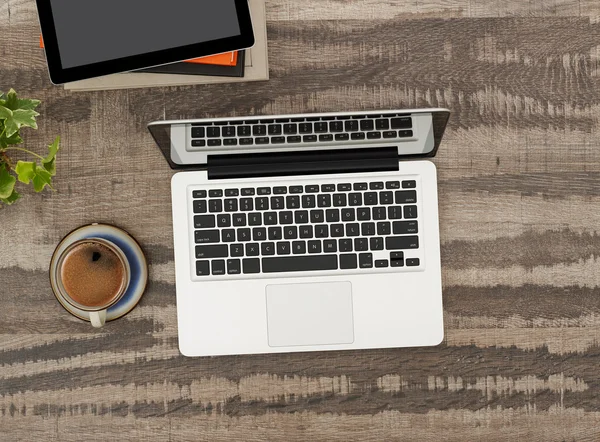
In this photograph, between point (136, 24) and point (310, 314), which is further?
point (310, 314)

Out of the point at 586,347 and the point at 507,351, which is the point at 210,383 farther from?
the point at 586,347

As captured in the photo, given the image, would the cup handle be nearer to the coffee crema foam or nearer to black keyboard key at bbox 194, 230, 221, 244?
the coffee crema foam

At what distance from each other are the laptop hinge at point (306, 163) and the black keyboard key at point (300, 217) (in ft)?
0.21

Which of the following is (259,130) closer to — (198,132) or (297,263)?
(198,132)

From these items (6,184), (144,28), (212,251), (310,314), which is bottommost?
(310,314)

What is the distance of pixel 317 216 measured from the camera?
948mm

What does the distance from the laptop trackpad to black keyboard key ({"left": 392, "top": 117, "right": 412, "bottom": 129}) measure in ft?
0.87

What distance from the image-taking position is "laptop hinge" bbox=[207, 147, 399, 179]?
950mm

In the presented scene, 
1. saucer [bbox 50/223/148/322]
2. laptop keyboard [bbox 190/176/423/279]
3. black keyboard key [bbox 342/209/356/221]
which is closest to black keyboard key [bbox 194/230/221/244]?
laptop keyboard [bbox 190/176/423/279]

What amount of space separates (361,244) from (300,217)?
0.35 feet

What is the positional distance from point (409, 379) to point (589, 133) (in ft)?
1.67

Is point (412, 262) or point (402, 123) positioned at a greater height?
point (402, 123)

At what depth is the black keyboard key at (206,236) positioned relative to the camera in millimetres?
946

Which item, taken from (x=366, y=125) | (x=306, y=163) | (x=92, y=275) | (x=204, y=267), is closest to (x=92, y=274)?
(x=92, y=275)
